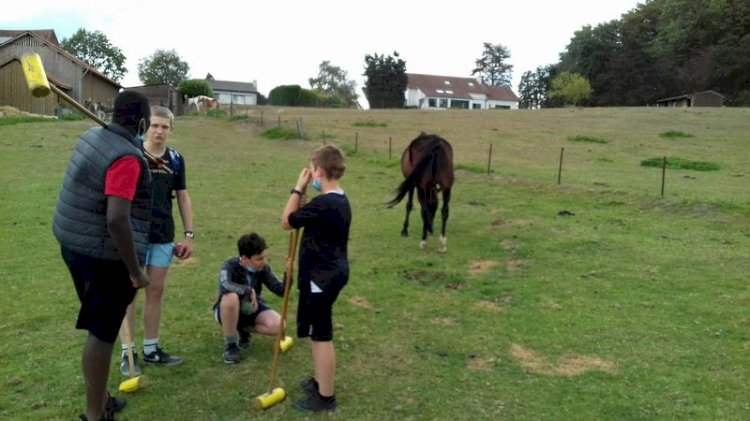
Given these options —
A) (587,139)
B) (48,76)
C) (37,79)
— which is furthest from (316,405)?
(48,76)

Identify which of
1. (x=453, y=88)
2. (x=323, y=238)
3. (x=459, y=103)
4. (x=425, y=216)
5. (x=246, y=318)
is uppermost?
(x=453, y=88)

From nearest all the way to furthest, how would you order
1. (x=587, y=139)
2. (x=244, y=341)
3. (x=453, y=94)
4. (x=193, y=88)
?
(x=244, y=341) → (x=587, y=139) → (x=193, y=88) → (x=453, y=94)

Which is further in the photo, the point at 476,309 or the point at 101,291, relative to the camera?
the point at 476,309

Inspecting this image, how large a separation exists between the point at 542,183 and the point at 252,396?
10725mm

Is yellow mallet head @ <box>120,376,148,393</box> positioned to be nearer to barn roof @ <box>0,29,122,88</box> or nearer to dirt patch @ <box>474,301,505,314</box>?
dirt patch @ <box>474,301,505,314</box>

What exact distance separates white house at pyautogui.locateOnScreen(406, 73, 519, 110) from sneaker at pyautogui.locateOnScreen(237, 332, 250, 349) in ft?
247

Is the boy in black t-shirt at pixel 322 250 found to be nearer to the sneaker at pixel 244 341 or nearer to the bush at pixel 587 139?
the sneaker at pixel 244 341

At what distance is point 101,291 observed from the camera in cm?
323

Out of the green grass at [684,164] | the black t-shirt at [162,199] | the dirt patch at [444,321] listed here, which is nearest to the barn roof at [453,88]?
the green grass at [684,164]

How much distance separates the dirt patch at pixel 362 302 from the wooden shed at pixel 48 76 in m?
30.3

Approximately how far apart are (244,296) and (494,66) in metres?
112

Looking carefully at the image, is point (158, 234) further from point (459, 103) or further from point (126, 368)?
point (459, 103)

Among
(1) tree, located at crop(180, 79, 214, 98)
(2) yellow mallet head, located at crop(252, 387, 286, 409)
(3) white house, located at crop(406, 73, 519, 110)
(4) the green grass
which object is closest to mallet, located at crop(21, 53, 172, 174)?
(2) yellow mallet head, located at crop(252, 387, 286, 409)

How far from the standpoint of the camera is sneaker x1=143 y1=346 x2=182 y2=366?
4421mm
